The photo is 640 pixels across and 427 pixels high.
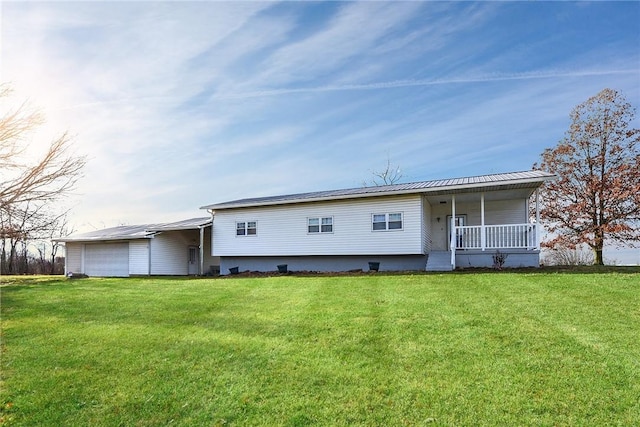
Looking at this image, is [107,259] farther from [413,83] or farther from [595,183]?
[595,183]

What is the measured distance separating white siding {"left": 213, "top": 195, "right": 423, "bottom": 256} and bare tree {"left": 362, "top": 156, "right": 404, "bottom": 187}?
15663mm

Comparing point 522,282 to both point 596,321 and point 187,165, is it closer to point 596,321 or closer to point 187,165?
point 596,321

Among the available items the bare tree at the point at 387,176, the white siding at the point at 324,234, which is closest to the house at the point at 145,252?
the white siding at the point at 324,234

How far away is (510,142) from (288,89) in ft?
36.3

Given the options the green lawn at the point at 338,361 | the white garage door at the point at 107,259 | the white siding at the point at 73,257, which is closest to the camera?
the green lawn at the point at 338,361

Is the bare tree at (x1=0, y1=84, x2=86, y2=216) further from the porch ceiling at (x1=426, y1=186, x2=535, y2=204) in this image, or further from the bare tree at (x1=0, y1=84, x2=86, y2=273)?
the porch ceiling at (x1=426, y1=186, x2=535, y2=204)

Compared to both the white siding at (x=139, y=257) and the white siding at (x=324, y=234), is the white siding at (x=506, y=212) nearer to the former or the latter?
the white siding at (x=324, y=234)

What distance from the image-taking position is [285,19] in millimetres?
A: 10188

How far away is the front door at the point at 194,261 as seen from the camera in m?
25.0

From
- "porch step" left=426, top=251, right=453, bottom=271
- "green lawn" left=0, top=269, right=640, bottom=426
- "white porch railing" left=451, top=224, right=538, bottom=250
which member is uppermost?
"white porch railing" left=451, top=224, right=538, bottom=250

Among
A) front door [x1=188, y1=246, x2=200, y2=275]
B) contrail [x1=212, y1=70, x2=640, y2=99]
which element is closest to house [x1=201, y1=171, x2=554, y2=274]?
contrail [x1=212, y1=70, x2=640, y2=99]

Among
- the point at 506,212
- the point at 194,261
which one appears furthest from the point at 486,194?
the point at 194,261

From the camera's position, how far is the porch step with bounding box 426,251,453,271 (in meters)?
15.0

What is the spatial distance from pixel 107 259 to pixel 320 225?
1441cm
